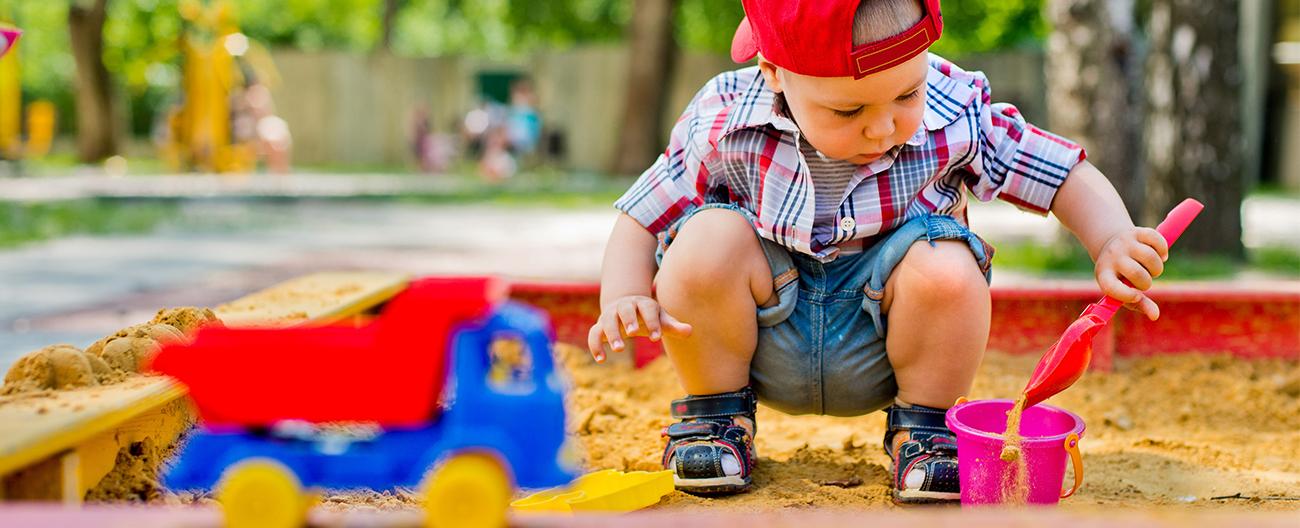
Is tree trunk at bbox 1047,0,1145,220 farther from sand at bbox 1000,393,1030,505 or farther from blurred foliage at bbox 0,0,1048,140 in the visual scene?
blurred foliage at bbox 0,0,1048,140

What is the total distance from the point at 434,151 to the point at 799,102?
1437 centimetres

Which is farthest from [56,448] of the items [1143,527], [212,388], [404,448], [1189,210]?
[1189,210]

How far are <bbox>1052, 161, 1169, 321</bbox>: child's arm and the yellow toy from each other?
2.29ft

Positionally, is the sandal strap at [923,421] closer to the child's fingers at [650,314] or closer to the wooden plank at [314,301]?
the child's fingers at [650,314]

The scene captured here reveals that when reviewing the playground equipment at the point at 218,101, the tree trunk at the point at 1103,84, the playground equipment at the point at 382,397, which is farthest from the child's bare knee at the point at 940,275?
the playground equipment at the point at 218,101

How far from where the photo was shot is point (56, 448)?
4.52 feet

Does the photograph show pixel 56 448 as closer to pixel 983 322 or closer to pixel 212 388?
pixel 212 388

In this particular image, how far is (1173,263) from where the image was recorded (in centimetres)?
548

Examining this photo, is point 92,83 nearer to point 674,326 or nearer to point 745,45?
point 745,45

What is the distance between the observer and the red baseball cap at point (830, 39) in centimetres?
164

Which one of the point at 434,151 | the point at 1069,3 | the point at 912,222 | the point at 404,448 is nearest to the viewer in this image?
the point at 404,448

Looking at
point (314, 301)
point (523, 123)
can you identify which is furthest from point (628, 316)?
point (523, 123)

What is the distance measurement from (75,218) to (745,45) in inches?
270

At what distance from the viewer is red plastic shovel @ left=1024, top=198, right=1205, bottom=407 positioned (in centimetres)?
175
